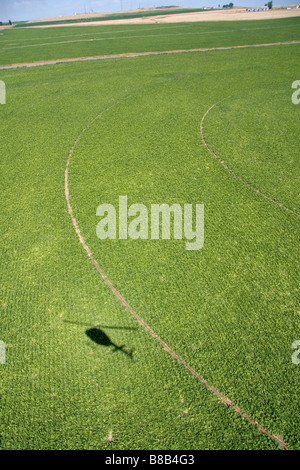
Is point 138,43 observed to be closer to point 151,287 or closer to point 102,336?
point 151,287

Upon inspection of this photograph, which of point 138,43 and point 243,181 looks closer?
point 243,181

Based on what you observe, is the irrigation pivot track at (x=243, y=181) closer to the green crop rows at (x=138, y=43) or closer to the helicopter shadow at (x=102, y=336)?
the helicopter shadow at (x=102, y=336)

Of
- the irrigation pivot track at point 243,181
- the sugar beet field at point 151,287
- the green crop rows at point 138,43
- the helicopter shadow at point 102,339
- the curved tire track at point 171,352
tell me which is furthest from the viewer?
the green crop rows at point 138,43

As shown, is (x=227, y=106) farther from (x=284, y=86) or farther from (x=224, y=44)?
(x=224, y=44)

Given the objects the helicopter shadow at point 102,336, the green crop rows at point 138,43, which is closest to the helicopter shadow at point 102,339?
the helicopter shadow at point 102,336

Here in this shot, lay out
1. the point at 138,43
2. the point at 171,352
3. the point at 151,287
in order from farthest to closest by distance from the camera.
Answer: the point at 138,43 < the point at 151,287 < the point at 171,352

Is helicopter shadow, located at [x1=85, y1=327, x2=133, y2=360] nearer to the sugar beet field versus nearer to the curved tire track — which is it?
the sugar beet field

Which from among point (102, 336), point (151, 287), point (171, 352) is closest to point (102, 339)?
point (102, 336)

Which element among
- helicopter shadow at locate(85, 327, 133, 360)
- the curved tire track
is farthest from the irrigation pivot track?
helicopter shadow at locate(85, 327, 133, 360)
